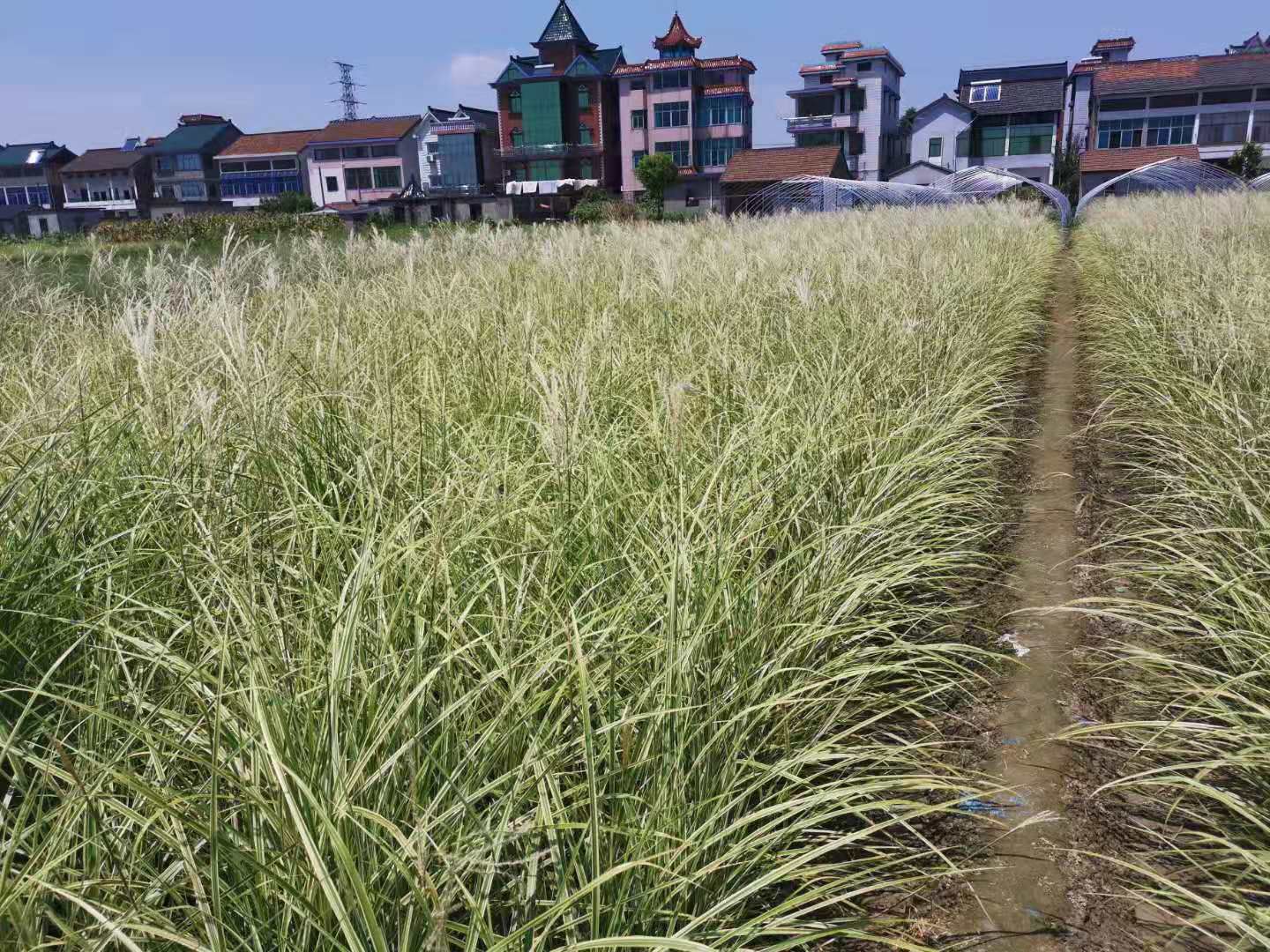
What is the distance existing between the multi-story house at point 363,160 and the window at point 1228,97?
4273 centimetres

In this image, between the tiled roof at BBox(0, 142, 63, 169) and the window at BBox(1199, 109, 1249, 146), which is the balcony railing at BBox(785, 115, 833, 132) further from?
the tiled roof at BBox(0, 142, 63, 169)

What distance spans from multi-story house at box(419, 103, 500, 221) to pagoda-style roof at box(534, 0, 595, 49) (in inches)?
248

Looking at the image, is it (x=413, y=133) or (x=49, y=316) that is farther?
(x=413, y=133)

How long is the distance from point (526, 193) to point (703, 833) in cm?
5193

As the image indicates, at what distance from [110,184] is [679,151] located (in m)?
42.6

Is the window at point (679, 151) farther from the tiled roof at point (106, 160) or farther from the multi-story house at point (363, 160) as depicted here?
the tiled roof at point (106, 160)

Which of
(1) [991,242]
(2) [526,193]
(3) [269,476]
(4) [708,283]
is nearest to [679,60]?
(2) [526,193]

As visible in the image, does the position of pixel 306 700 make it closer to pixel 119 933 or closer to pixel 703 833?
pixel 119 933

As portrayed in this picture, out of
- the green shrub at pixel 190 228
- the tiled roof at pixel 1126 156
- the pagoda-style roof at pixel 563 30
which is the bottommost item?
the green shrub at pixel 190 228

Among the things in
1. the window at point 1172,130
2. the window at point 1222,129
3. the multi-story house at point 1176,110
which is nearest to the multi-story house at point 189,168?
the multi-story house at point 1176,110

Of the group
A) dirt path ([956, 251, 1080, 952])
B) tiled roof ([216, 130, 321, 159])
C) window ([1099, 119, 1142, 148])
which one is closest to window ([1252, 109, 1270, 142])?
window ([1099, 119, 1142, 148])

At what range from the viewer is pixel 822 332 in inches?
170

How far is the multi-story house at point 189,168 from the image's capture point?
6125cm

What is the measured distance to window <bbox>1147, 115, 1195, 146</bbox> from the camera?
4394cm
